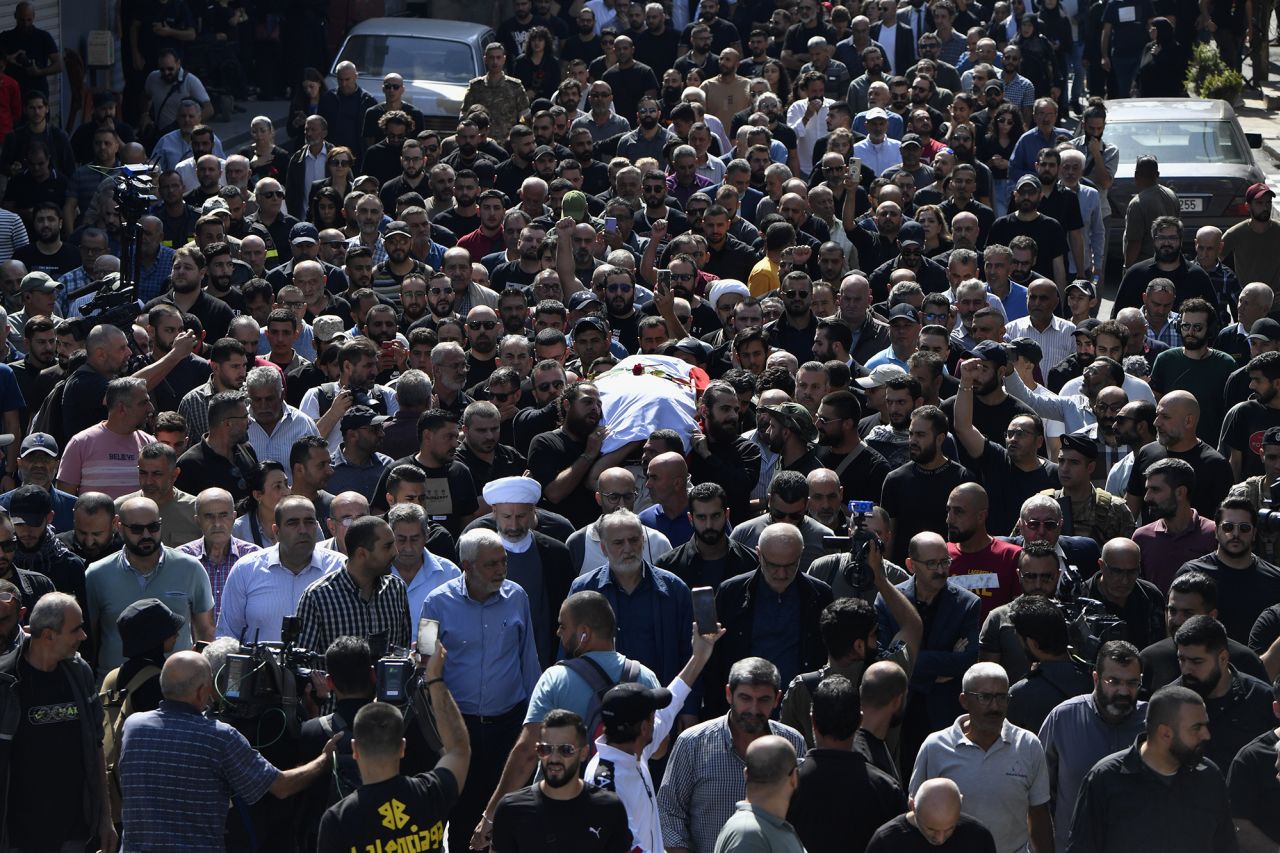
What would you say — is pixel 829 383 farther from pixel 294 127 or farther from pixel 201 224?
pixel 294 127

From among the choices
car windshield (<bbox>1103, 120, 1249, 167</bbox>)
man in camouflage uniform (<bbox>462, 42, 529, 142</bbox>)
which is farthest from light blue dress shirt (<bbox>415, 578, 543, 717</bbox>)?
car windshield (<bbox>1103, 120, 1249, 167</bbox>)

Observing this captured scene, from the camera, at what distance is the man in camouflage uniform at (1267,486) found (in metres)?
10.3

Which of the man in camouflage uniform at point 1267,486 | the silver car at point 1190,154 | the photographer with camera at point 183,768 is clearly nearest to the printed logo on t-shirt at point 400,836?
the photographer with camera at point 183,768

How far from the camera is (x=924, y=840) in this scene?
7.08 m

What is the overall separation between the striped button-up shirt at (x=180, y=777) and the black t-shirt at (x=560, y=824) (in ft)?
4.22

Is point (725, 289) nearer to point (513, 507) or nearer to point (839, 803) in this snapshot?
point (513, 507)

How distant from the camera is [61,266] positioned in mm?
16500

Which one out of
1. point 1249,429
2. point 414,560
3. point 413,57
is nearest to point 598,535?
point 414,560

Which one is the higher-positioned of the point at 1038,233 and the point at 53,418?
the point at 1038,233

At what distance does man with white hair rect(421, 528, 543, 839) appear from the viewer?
8.99 metres

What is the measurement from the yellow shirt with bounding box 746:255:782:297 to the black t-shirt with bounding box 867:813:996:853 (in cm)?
827

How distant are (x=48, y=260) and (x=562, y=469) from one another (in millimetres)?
7248

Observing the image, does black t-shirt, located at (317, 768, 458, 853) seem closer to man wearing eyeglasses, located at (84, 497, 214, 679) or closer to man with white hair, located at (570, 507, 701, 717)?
man with white hair, located at (570, 507, 701, 717)

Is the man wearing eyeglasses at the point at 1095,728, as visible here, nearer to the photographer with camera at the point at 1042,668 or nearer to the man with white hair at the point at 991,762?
the man with white hair at the point at 991,762
